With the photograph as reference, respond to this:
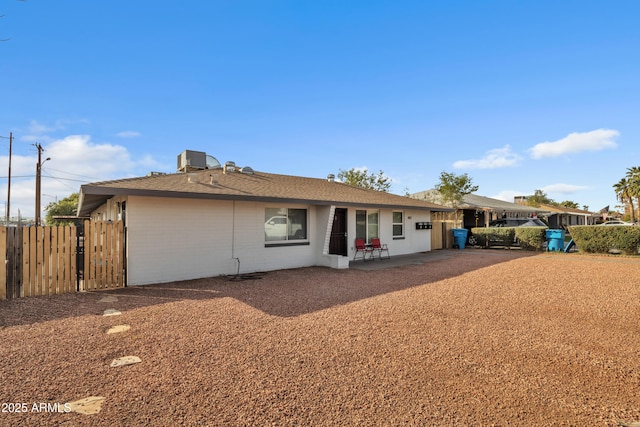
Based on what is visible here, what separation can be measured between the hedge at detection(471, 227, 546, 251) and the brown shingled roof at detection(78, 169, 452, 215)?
7.40 m

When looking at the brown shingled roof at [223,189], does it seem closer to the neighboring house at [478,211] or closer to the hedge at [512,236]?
the hedge at [512,236]

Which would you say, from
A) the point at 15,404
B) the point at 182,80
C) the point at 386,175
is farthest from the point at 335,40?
the point at 386,175

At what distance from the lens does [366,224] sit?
46.0ft

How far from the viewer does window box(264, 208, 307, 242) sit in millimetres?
10953

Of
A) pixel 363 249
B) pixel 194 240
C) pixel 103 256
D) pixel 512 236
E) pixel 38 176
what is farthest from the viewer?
pixel 38 176

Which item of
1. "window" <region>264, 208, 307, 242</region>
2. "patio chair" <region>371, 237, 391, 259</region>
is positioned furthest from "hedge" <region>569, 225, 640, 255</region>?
"window" <region>264, 208, 307, 242</region>

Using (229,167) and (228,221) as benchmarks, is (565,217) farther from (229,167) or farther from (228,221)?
(228,221)

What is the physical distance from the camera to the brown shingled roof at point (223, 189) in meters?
7.89

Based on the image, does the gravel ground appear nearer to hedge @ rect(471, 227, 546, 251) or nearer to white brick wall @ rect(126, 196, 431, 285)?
white brick wall @ rect(126, 196, 431, 285)

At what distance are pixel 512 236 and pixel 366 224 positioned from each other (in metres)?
10.4

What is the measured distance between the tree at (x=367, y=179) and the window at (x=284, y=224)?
2189 cm

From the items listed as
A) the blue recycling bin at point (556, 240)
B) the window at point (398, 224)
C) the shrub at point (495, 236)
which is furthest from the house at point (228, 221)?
the blue recycling bin at point (556, 240)

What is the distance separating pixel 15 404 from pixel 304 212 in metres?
9.54

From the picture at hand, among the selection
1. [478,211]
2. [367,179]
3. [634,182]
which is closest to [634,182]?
[634,182]
